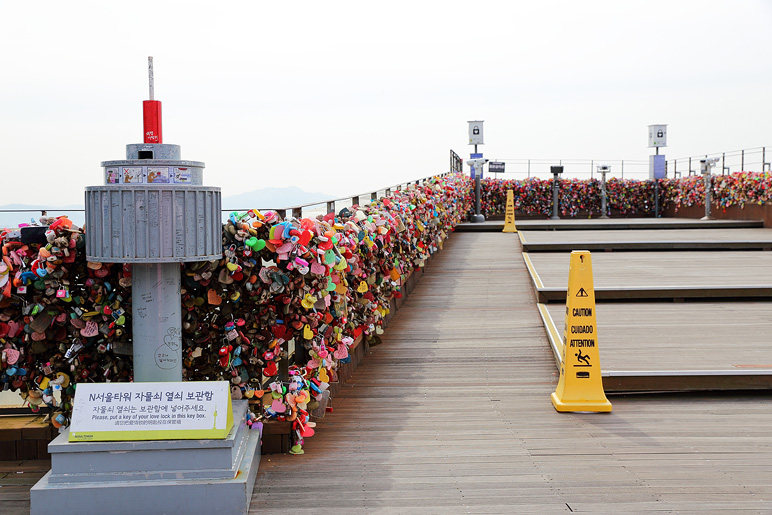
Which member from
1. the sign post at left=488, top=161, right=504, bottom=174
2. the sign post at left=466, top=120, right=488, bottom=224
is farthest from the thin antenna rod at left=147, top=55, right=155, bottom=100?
the sign post at left=488, top=161, right=504, bottom=174

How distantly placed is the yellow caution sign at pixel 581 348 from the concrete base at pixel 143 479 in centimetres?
242

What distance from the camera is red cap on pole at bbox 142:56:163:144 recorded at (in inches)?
143

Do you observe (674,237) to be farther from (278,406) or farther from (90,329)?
(90,329)

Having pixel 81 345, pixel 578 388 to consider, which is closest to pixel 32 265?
pixel 81 345

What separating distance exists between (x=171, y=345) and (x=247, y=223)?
30.8 inches

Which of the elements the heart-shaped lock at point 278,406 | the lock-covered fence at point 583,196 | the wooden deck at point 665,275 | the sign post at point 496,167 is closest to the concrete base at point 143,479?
the heart-shaped lock at point 278,406

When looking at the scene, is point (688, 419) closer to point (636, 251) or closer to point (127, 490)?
point (127, 490)

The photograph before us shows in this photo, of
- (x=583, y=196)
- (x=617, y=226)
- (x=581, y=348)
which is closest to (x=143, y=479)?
(x=581, y=348)

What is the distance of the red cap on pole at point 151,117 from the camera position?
3.64m

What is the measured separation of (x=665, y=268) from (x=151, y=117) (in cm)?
834

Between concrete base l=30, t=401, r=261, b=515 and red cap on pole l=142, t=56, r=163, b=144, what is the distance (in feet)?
4.74

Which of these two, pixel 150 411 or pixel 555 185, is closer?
pixel 150 411

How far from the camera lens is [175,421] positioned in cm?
362

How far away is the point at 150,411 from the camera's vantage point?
3631 mm
